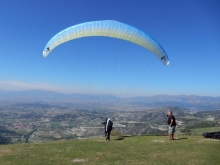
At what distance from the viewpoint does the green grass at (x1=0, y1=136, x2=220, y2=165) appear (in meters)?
16.0

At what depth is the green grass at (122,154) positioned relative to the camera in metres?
16.0

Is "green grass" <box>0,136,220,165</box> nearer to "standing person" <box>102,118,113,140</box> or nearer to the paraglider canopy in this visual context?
"standing person" <box>102,118,113,140</box>

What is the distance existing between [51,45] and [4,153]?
42.0ft

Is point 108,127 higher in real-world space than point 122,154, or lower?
higher

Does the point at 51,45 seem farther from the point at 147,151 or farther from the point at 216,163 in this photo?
the point at 216,163

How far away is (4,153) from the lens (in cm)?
1938

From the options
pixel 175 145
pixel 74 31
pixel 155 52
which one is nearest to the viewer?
pixel 175 145

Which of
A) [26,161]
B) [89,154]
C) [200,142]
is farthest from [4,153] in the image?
[200,142]

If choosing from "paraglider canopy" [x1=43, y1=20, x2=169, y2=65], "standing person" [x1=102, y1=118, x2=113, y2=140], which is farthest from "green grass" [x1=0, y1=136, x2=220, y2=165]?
"paraglider canopy" [x1=43, y1=20, x2=169, y2=65]

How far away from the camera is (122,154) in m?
18.1

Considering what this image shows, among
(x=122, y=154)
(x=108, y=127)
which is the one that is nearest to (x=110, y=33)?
(x=108, y=127)

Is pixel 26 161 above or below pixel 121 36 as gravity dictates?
below

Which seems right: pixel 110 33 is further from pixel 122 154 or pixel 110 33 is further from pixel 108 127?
pixel 122 154

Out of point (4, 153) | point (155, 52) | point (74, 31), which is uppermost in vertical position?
point (74, 31)
